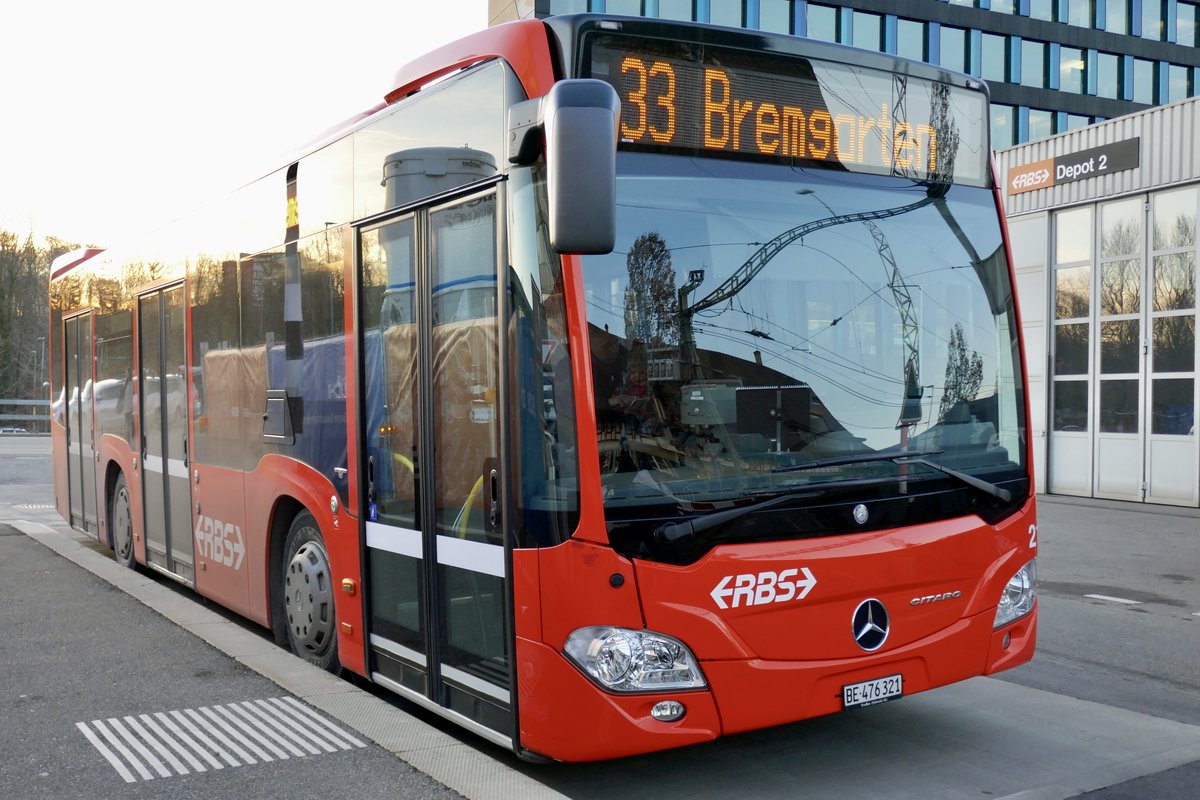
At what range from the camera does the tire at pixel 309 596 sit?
6035 mm

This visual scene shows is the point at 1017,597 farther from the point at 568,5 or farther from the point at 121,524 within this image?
the point at 568,5

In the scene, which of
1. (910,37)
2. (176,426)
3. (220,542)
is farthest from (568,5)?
(220,542)

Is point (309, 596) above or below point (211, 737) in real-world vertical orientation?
above

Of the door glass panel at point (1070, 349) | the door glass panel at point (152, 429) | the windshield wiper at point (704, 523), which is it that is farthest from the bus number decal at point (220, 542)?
the door glass panel at point (1070, 349)

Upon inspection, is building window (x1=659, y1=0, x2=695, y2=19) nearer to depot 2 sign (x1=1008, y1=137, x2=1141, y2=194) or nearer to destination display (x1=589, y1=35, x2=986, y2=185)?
depot 2 sign (x1=1008, y1=137, x2=1141, y2=194)

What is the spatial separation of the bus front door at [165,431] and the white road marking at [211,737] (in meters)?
3.27

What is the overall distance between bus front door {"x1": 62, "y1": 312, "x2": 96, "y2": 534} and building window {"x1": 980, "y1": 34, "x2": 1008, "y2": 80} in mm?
38164

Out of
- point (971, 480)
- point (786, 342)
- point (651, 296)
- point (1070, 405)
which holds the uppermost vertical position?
point (651, 296)

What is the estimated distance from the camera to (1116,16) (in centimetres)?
4459

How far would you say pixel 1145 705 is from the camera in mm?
6184

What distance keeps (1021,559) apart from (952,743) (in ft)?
2.98

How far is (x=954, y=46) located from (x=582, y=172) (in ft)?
138

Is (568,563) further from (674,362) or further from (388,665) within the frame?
(388,665)

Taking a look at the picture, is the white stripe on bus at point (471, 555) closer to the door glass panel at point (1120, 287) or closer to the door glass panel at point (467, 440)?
the door glass panel at point (467, 440)
